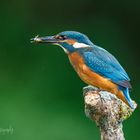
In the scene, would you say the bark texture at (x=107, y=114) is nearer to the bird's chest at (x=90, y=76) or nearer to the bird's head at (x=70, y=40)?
the bird's chest at (x=90, y=76)

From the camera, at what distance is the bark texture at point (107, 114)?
4.14m

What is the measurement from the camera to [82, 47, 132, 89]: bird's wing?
4930 mm

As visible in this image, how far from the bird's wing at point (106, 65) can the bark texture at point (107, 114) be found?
622 millimetres

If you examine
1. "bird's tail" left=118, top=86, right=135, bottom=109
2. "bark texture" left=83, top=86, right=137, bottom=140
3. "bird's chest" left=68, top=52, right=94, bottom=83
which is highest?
"bark texture" left=83, top=86, right=137, bottom=140

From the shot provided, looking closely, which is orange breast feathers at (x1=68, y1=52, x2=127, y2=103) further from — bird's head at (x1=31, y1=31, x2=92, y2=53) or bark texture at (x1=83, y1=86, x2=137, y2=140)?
bark texture at (x1=83, y1=86, x2=137, y2=140)

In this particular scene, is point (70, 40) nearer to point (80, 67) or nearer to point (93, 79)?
point (80, 67)

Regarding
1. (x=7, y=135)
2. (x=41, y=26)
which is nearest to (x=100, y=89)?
(x=7, y=135)

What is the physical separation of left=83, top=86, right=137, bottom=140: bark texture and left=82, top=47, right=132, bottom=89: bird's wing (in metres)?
0.62

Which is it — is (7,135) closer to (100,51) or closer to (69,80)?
(69,80)

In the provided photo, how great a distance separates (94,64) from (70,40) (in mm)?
208

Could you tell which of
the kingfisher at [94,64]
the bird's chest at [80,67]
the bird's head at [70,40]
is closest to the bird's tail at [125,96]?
the kingfisher at [94,64]

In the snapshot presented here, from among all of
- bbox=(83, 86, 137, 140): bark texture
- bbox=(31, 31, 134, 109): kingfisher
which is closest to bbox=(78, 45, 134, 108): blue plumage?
bbox=(31, 31, 134, 109): kingfisher

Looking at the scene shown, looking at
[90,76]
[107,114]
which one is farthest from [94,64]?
[107,114]

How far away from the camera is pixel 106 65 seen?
5.04m
